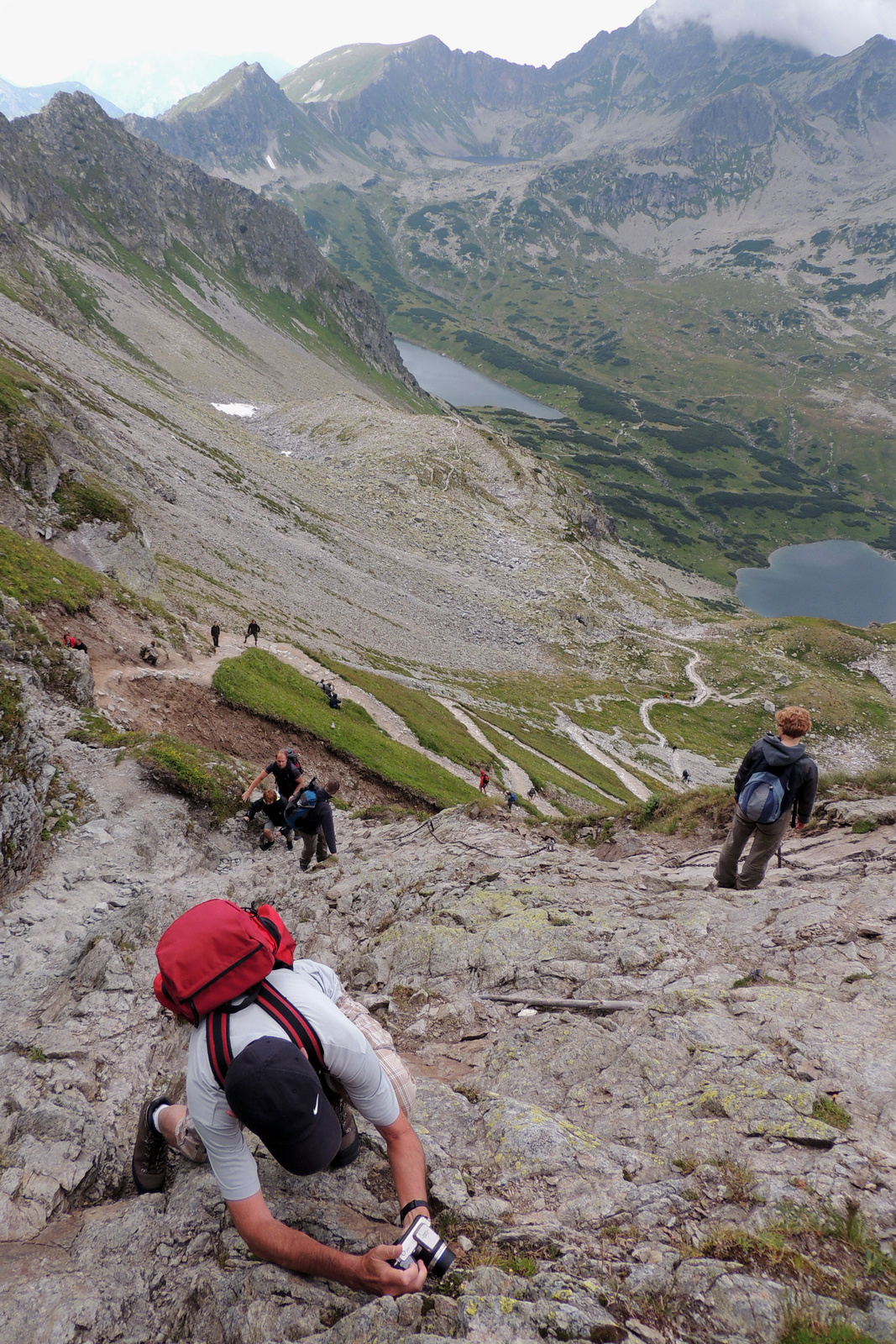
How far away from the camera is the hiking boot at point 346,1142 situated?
5.74 m

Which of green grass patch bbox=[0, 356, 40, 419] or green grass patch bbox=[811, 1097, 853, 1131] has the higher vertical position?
green grass patch bbox=[0, 356, 40, 419]

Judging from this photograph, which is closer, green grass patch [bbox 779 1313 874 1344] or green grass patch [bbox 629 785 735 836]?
green grass patch [bbox 779 1313 874 1344]

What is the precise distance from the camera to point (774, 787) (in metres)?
9.83

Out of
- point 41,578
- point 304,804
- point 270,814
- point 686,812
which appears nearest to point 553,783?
point 686,812

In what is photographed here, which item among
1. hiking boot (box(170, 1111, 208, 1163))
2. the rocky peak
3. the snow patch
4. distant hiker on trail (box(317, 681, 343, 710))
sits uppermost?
the rocky peak

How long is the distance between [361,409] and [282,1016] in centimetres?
12261

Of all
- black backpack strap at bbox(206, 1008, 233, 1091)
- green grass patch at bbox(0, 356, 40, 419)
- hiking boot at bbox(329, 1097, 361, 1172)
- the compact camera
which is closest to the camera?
black backpack strap at bbox(206, 1008, 233, 1091)

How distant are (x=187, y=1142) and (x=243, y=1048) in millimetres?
2721

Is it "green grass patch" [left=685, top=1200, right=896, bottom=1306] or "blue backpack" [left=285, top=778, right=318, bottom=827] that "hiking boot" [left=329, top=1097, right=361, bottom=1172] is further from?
"blue backpack" [left=285, top=778, right=318, bottom=827]

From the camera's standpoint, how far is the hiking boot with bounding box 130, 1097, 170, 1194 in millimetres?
5949

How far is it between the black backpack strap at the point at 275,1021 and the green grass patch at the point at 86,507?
33.5m

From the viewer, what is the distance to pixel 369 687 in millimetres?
37062

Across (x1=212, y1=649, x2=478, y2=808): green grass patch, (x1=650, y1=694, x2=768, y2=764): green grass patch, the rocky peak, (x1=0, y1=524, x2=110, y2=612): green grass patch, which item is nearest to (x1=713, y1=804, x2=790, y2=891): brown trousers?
(x1=212, y1=649, x2=478, y2=808): green grass patch

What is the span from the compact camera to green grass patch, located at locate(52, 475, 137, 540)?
34644 mm
